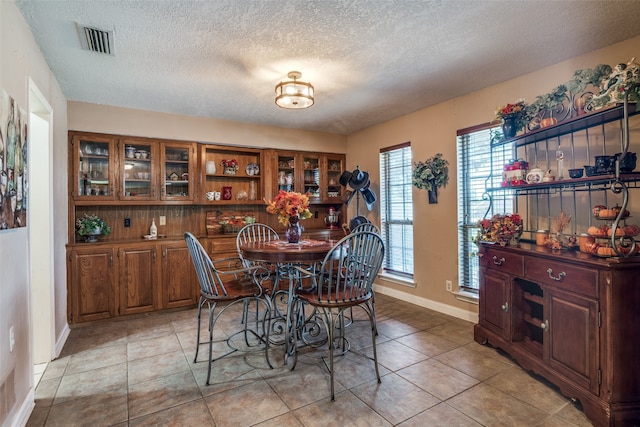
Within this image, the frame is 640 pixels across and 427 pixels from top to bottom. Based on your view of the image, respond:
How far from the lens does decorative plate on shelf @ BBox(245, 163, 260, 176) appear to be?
4695 mm

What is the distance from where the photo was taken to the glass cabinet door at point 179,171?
4090 millimetres


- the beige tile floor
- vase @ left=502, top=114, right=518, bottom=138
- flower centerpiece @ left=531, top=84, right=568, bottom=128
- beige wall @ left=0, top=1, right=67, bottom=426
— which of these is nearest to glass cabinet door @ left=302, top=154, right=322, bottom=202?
the beige tile floor

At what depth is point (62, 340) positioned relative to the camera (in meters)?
2.95

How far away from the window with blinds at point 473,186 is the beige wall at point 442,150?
2.9 inches

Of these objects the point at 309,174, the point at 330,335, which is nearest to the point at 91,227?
the point at 309,174

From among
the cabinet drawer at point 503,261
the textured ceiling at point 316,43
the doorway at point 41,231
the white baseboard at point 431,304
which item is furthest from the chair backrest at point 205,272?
the white baseboard at point 431,304

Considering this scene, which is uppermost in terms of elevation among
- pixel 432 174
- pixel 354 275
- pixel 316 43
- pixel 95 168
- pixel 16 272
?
pixel 316 43

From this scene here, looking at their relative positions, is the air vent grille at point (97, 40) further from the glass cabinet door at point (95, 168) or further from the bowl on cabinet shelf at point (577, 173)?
the bowl on cabinet shelf at point (577, 173)

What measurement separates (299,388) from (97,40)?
9.45 ft

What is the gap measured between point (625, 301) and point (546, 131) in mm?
1327

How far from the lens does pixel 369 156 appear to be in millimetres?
4895

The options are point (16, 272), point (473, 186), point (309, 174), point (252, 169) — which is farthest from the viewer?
point (309, 174)

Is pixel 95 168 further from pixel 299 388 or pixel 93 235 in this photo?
pixel 299 388

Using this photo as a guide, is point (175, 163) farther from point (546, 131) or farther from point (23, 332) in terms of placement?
point (546, 131)
